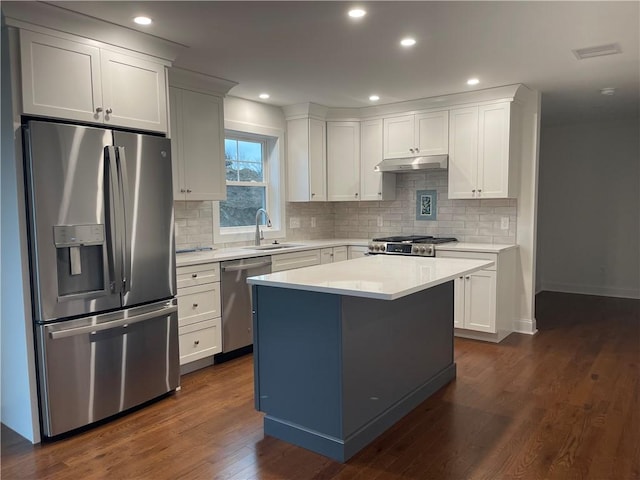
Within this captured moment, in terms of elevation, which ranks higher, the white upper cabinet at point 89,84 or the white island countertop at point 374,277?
the white upper cabinet at point 89,84

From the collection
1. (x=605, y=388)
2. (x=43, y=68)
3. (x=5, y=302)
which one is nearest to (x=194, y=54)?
(x=43, y=68)

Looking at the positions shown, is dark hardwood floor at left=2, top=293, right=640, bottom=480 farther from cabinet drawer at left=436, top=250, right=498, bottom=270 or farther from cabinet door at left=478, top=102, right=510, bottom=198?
cabinet door at left=478, top=102, right=510, bottom=198

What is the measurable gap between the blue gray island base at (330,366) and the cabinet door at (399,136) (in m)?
2.56

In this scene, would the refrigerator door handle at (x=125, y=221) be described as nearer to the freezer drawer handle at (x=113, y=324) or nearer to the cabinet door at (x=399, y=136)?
the freezer drawer handle at (x=113, y=324)

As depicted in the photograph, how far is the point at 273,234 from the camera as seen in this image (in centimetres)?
522

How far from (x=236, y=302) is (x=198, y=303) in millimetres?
401

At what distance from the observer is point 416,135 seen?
5.04 meters

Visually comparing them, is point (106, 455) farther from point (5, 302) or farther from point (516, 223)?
point (516, 223)

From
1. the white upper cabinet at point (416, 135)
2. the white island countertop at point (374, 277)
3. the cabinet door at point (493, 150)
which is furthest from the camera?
the white upper cabinet at point (416, 135)

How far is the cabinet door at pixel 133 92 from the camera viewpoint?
9.43 ft

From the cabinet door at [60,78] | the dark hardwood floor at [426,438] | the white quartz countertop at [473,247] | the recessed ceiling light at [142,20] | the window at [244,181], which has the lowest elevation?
the dark hardwood floor at [426,438]

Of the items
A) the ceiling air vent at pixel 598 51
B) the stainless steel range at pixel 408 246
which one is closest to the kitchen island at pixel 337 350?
the stainless steel range at pixel 408 246

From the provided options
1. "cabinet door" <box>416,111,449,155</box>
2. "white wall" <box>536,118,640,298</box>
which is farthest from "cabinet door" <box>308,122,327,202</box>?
"white wall" <box>536,118,640,298</box>

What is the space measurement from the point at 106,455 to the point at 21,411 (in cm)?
61
